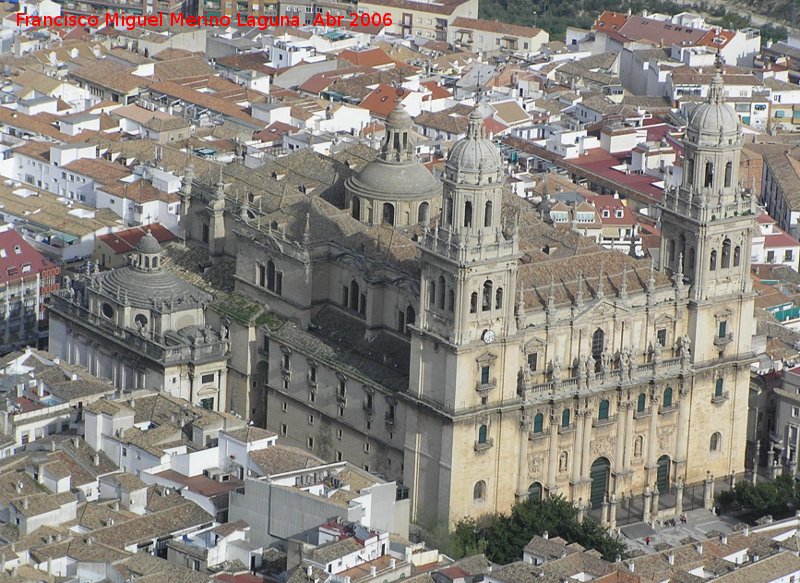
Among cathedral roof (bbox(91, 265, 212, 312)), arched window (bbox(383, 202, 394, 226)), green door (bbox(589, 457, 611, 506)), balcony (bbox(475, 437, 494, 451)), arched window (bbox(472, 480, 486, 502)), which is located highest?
arched window (bbox(383, 202, 394, 226))

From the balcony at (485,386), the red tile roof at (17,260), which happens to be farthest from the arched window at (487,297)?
the red tile roof at (17,260)

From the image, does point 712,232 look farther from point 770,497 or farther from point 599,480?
point 599,480

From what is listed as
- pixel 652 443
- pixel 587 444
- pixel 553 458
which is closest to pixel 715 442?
pixel 652 443

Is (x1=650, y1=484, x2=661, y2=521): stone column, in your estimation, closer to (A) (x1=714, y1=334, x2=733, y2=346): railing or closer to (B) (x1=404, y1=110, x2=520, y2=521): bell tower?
(A) (x1=714, y1=334, x2=733, y2=346): railing

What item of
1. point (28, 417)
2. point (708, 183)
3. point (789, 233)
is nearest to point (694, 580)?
point (708, 183)

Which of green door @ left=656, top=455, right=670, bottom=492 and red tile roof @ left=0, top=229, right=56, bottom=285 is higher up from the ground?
red tile roof @ left=0, top=229, right=56, bottom=285

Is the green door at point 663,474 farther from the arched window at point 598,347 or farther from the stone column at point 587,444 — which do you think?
the arched window at point 598,347

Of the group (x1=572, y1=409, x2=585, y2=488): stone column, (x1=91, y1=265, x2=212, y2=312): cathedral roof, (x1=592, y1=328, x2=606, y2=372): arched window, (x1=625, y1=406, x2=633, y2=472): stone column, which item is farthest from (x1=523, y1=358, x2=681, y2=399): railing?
(x1=91, y1=265, x2=212, y2=312): cathedral roof

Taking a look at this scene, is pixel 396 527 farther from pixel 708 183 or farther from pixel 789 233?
pixel 789 233
